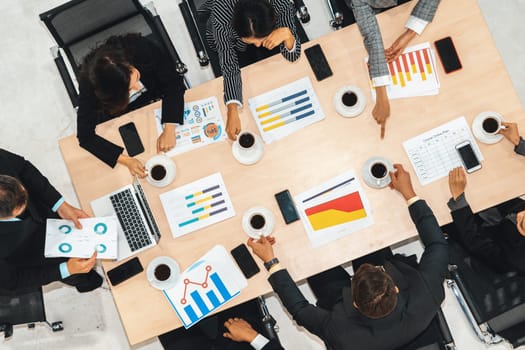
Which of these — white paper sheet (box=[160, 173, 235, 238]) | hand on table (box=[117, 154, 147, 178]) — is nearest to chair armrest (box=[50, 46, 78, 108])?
hand on table (box=[117, 154, 147, 178])

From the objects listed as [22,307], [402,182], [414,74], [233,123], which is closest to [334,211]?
[402,182]

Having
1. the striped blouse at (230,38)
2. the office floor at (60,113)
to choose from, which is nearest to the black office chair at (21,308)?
the office floor at (60,113)

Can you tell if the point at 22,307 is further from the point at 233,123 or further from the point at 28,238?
the point at 233,123

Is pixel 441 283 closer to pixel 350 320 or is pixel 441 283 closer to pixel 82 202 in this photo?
pixel 350 320

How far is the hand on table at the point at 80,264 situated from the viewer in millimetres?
2066

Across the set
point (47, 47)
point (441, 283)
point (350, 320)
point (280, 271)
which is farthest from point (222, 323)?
point (47, 47)

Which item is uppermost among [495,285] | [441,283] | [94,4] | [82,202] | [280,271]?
[94,4]

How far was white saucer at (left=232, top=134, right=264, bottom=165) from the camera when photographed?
2033 millimetres

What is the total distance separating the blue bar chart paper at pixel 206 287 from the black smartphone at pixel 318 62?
828 mm

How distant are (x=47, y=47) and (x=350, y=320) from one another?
2.45m

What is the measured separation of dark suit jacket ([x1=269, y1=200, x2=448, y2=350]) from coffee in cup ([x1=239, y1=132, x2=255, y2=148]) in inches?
20.7

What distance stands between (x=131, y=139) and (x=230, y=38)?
0.63 metres

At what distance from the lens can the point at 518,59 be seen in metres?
2.92

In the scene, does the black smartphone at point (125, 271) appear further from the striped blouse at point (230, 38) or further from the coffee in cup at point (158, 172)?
the striped blouse at point (230, 38)
